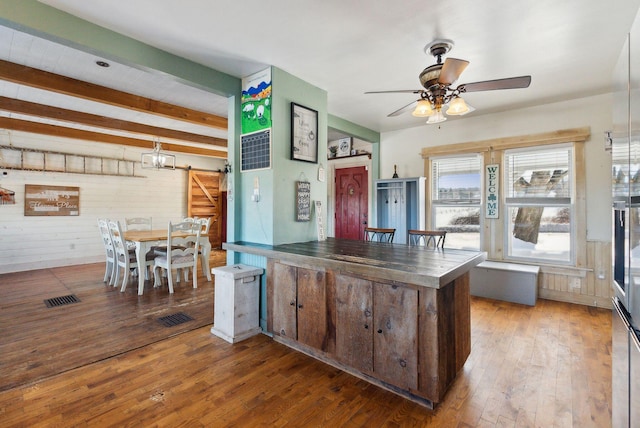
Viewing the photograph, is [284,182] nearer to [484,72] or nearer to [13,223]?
[484,72]

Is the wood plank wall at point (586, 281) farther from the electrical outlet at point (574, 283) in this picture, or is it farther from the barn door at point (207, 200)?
the barn door at point (207, 200)

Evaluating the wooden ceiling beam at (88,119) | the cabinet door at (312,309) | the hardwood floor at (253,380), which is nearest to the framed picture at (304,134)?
the cabinet door at (312,309)

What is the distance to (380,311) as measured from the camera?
6.94 ft

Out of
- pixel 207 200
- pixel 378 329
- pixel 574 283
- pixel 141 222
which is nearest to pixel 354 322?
pixel 378 329

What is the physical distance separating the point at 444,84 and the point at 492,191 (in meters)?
2.85

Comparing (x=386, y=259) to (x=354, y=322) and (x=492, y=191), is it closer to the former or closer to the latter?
(x=354, y=322)

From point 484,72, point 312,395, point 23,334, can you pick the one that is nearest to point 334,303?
point 312,395

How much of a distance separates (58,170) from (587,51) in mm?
8504

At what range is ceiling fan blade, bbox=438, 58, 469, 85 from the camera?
2.13m

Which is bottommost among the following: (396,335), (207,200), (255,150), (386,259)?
(396,335)

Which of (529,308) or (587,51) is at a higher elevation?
(587,51)

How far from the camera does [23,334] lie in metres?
2.96

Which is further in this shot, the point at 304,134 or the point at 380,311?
the point at 304,134

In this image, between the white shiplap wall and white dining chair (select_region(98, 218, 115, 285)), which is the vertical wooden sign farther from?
the white shiplap wall
